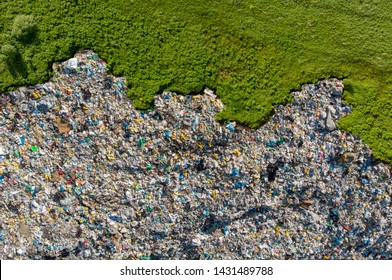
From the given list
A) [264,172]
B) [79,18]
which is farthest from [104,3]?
[264,172]

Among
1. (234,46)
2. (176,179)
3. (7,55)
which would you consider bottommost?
(176,179)

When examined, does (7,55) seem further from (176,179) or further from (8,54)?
(176,179)

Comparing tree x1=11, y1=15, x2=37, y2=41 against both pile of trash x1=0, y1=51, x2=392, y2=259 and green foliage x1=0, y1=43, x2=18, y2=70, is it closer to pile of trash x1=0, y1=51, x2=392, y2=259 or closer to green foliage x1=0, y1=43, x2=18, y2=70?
green foliage x1=0, y1=43, x2=18, y2=70

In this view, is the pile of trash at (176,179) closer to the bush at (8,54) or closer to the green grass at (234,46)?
the green grass at (234,46)

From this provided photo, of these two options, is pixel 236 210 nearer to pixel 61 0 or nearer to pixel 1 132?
pixel 1 132

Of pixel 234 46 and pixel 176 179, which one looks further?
pixel 234 46

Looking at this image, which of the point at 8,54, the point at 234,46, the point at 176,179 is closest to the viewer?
the point at 8,54

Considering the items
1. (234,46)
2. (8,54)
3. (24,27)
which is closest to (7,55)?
(8,54)
